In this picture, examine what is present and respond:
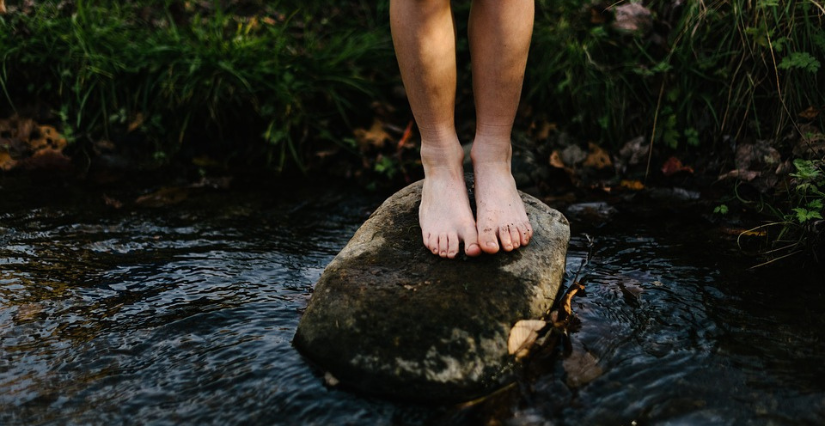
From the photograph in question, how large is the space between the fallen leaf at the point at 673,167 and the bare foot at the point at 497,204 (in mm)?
1295

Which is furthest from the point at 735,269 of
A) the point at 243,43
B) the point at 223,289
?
the point at 243,43

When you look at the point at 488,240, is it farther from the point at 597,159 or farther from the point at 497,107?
the point at 597,159

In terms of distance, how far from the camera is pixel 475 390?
1559mm

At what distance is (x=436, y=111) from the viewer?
2051 millimetres

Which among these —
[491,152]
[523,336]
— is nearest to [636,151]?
[491,152]

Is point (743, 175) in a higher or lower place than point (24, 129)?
lower

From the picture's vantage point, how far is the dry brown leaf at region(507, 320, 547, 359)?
64.7 inches

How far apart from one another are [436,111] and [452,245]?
18.0 inches

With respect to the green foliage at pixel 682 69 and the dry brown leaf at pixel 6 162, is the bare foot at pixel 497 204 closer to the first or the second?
the green foliage at pixel 682 69

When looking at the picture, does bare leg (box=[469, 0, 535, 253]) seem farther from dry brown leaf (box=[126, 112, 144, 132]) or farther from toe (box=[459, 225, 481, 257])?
dry brown leaf (box=[126, 112, 144, 132])

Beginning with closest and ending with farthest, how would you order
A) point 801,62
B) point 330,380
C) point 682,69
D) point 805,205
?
point 330,380 → point 805,205 → point 801,62 → point 682,69

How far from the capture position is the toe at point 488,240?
191 cm

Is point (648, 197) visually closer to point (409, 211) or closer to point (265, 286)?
point (409, 211)

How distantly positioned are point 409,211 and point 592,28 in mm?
1776
